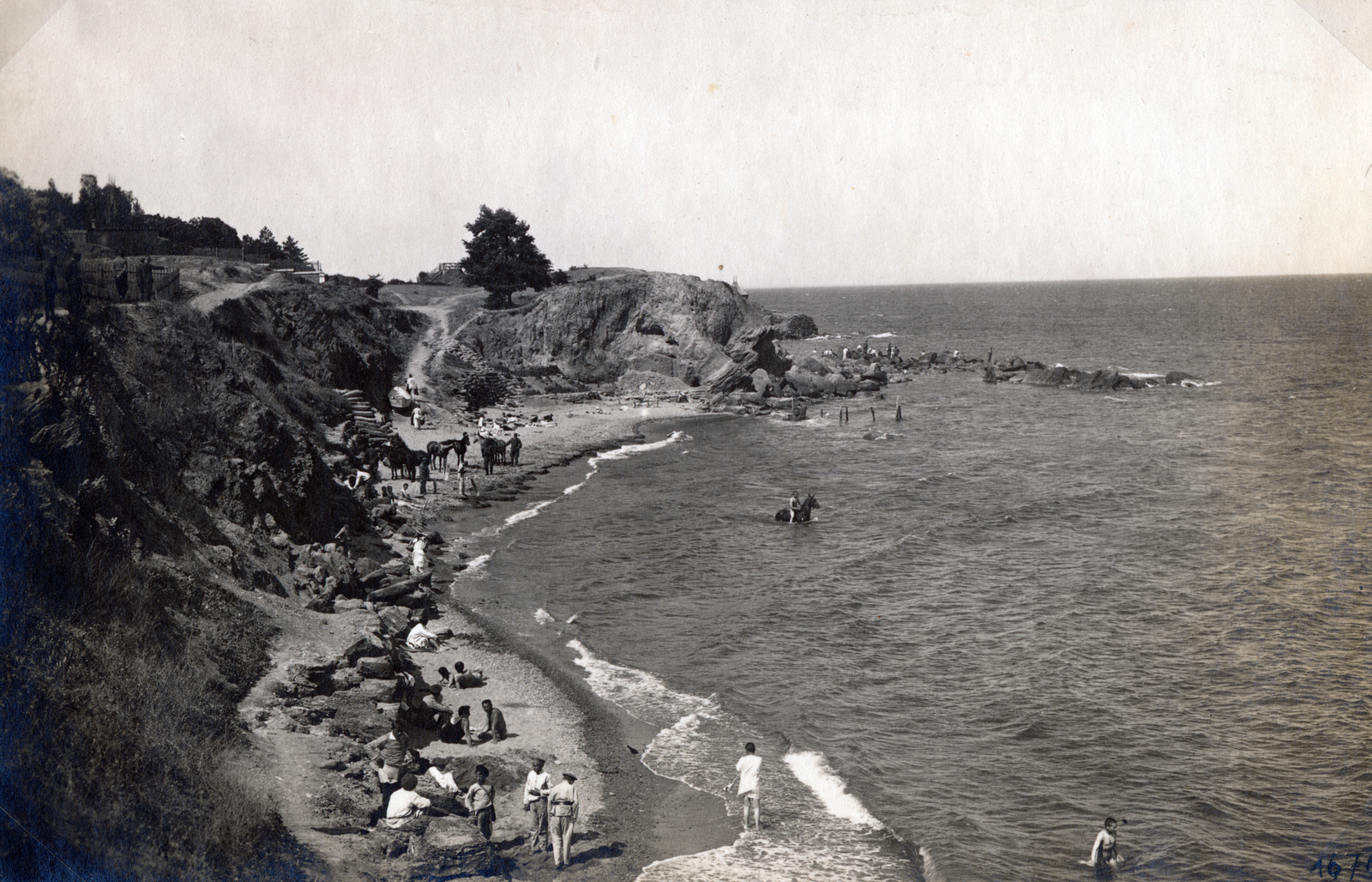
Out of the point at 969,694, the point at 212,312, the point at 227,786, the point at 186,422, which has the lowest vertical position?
the point at 969,694

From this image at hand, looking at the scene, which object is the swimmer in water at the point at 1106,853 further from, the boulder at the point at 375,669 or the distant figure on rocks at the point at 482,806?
the boulder at the point at 375,669

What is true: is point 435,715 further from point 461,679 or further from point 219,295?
point 219,295

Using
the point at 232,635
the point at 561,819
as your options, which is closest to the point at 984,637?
the point at 561,819

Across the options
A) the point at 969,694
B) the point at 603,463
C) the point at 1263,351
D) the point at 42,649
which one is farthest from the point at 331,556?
the point at 1263,351

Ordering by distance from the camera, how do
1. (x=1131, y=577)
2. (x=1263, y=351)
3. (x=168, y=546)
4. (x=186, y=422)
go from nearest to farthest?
1. (x=168, y=546)
2. (x=186, y=422)
3. (x=1131, y=577)
4. (x=1263, y=351)

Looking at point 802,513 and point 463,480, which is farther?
point 463,480

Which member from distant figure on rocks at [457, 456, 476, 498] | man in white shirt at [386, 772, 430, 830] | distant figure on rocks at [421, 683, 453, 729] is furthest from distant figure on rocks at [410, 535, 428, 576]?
man in white shirt at [386, 772, 430, 830]

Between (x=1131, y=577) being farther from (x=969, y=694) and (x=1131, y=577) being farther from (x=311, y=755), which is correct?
(x=311, y=755)
